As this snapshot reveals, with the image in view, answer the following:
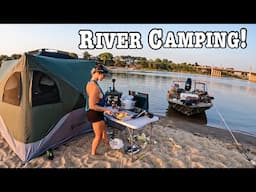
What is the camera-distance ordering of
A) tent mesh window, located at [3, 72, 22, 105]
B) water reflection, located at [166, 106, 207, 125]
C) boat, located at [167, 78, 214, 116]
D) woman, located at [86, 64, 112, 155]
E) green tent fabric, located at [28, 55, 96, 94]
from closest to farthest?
woman, located at [86, 64, 112, 155] < tent mesh window, located at [3, 72, 22, 105] < green tent fabric, located at [28, 55, 96, 94] < water reflection, located at [166, 106, 207, 125] < boat, located at [167, 78, 214, 116]

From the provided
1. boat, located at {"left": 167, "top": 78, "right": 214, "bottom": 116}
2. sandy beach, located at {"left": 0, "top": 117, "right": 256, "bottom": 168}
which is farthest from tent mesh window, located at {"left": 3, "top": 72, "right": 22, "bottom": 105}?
boat, located at {"left": 167, "top": 78, "right": 214, "bottom": 116}

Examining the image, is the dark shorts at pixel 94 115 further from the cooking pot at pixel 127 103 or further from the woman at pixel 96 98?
the cooking pot at pixel 127 103

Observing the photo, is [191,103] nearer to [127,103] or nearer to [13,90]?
[127,103]

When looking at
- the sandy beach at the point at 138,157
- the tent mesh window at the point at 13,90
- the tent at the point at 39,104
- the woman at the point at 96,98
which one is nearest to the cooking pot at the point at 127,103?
the woman at the point at 96,98

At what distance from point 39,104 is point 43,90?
0.22 meters

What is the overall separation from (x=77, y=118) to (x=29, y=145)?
0.84 metres

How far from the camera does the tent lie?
2693 millimetres

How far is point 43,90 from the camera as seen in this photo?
2.88m

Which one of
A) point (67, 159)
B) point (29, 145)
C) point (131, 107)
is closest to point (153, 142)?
point (131, 107)

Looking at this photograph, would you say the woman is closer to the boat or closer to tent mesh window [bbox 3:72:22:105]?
tent mesh window [bbox 3:72:22:105]

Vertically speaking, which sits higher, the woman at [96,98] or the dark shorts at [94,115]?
the woman at [96,98]

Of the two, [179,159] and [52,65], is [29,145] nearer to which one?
[52,65]

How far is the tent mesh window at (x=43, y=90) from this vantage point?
2762 millimetres

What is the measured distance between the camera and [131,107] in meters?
2.98
